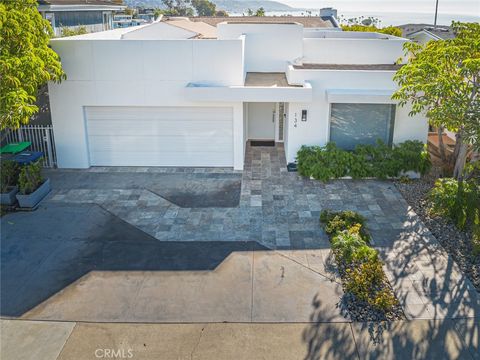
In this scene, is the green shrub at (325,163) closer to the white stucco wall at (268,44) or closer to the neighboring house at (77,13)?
the white stucco wall at (268,44)

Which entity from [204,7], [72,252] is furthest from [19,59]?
[204,7]

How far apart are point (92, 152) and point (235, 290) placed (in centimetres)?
873

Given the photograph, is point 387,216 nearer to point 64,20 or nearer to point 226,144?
point 226,144

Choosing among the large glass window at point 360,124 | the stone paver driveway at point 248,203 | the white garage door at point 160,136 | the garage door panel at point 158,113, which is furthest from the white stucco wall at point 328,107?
the garage door panel at point 158,113

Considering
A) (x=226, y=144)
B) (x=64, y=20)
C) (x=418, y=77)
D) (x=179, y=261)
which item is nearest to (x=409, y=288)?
(x=179, y=261)

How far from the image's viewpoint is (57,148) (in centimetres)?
1477

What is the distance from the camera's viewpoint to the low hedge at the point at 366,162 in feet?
44.2

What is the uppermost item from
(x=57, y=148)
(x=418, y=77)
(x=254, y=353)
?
(x=418, y=77)

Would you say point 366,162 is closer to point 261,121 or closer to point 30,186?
point 261,121

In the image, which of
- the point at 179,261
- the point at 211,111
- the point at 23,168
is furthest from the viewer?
the point at 211,111

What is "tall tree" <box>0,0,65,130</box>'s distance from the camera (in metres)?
10.6

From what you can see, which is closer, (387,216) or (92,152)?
(387,216)

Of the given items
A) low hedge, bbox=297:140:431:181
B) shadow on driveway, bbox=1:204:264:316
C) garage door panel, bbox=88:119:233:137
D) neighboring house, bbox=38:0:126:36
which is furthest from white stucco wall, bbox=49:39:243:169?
neighboring house, bbox=38:0:126:36

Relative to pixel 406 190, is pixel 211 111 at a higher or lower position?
higher
